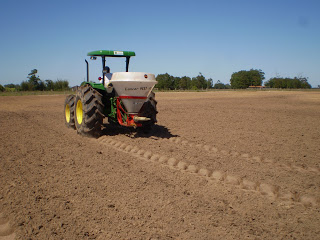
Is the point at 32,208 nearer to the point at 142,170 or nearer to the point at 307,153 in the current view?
the point at 142,170

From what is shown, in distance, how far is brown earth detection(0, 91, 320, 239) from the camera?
2748 mm

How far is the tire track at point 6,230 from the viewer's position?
2.56m

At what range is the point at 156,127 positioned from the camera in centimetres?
859

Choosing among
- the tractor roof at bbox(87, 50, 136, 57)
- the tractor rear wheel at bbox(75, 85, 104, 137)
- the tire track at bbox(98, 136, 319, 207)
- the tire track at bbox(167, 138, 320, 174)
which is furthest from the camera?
the tractor roof at bbox(87, 50, 136, 57)

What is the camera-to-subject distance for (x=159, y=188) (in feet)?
12.2

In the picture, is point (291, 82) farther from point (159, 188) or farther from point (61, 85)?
point (159, 188)

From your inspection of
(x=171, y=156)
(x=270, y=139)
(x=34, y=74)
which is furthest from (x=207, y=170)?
(x=34, y=74)

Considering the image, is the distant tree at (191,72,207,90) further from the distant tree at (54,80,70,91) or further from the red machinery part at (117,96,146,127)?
the red machinery part at (117,96,146,127)

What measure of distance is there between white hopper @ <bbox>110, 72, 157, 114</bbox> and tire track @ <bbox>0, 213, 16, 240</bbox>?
4.07 meters

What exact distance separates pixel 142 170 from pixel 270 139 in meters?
3.87

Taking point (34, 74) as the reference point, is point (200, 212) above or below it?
below

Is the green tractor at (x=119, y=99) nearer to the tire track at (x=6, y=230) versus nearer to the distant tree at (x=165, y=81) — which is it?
the tire track at (x=6, y=230)

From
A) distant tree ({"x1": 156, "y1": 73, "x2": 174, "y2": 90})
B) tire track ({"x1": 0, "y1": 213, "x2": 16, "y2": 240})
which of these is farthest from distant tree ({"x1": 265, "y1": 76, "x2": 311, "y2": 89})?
tire track ({"x1": 0, "y1": 213, "x2": 16, "y2": 240})

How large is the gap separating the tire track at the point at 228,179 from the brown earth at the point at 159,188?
0.02m
